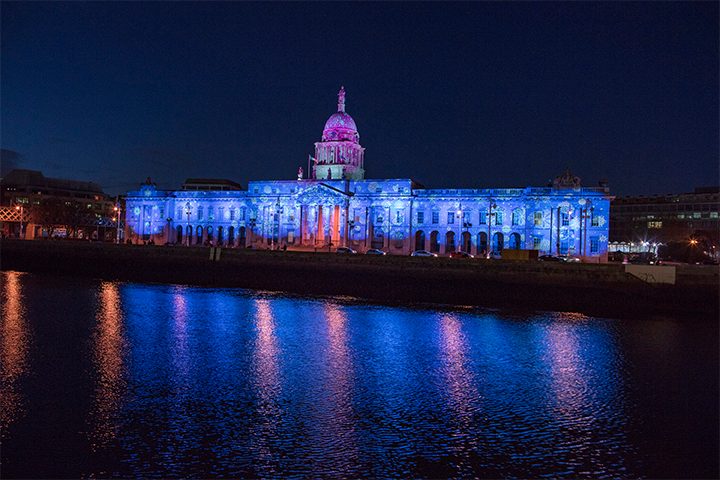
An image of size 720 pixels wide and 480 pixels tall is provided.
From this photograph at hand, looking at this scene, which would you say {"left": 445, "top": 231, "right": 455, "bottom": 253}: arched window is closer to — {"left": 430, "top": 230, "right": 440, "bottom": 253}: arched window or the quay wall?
{"left": 430, "top": 230, "right": 440, "bottom": 253}: arched window

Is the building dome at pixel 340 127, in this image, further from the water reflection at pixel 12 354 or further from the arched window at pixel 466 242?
the water reflection at pixel 12 354

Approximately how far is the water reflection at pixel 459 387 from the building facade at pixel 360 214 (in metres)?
44.9

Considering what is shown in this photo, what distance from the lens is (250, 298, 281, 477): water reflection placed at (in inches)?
659

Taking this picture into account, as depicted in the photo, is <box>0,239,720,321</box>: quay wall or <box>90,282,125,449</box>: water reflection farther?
<box>0,239,720,321</box>: quay wall

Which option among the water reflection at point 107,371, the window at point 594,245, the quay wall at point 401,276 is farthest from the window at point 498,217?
the water reflection at point 107,371

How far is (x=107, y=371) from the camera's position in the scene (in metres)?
25.6

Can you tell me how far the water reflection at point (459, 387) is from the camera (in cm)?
1879

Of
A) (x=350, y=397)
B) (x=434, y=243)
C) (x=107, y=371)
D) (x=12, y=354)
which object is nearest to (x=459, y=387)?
(x=350, y=397)

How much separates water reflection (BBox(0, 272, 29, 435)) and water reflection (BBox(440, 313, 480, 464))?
13291mm

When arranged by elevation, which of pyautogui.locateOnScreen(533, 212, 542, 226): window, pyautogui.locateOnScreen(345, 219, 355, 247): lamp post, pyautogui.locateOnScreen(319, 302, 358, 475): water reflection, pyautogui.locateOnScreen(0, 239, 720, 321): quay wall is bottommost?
pyautogui.locateOnScreen(319, 302, 358, 475): water reflection

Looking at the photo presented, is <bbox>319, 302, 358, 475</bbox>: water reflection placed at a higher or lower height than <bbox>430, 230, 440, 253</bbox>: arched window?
lower

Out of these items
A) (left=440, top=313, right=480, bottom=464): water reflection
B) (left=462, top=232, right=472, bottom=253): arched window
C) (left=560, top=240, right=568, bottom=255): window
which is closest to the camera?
(left=440, top=313, right=480, bottom=464): water reflection

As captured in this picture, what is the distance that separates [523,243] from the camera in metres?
88.6

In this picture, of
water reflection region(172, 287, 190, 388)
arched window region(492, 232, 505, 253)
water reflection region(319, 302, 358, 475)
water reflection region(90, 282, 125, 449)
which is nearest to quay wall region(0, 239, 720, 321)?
water reflection region(172, 287, 190, 388)
